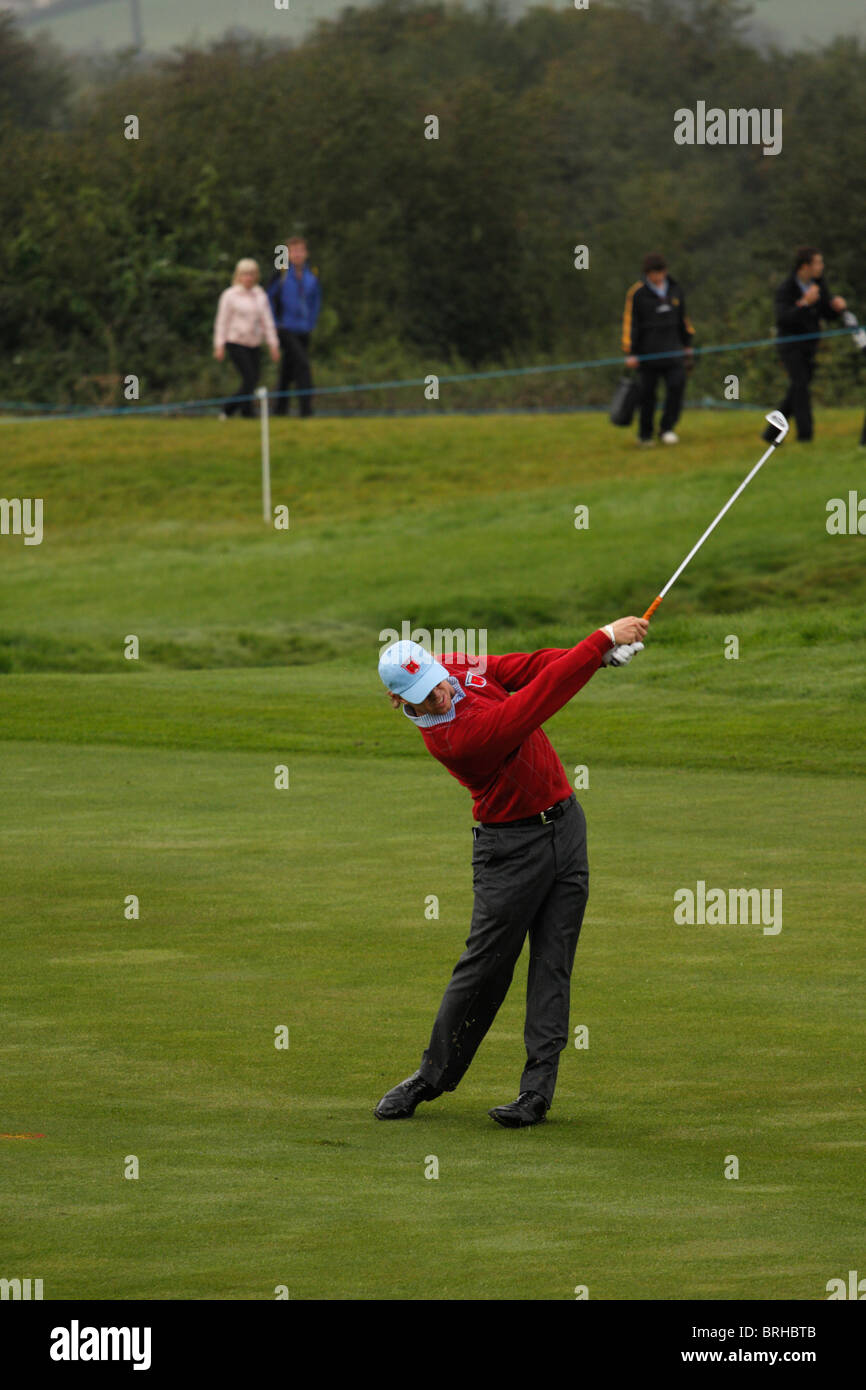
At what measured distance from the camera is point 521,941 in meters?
8.55

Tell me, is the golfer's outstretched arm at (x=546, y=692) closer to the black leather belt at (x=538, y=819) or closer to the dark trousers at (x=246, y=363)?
the black leather belt at (x=538, y=819)

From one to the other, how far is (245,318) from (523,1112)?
24484mm

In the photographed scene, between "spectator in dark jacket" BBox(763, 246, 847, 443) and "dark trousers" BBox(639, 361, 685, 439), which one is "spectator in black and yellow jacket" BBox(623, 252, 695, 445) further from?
"spectator in dark jacket" BBox(763, 246, 847, 443)

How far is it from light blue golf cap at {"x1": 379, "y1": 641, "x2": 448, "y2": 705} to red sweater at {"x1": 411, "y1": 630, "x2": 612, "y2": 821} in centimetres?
19

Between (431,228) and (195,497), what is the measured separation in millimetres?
23427

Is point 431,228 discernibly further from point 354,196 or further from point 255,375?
point 255,375

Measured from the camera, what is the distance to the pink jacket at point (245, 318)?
31.4 m

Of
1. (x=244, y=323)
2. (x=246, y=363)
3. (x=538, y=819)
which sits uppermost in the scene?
(x=244, y=323)

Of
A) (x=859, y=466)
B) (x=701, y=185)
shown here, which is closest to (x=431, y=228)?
(x=701, y=185)

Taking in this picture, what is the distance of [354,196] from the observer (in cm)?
5359

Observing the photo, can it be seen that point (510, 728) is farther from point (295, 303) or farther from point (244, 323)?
point (295, 303)

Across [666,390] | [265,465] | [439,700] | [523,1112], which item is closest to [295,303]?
[265,465]

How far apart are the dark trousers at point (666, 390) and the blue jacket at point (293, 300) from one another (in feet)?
15.8

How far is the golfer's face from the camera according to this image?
26.7 ft
